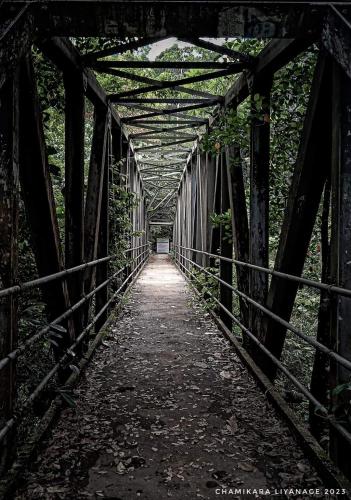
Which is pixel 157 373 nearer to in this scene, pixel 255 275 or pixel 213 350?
pixel 213 350

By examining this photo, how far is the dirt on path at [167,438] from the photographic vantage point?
240 centimetres

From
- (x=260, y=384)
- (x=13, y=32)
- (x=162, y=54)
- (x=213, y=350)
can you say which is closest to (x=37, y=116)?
(x=13, y=32)

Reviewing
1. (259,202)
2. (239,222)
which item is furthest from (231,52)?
(239,222)

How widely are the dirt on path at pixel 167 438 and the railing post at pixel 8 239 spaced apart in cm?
47

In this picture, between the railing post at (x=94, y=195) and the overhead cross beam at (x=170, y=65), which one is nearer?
the overhead cross beam at (x=170, y=65)

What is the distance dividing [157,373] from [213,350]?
114 centimetres

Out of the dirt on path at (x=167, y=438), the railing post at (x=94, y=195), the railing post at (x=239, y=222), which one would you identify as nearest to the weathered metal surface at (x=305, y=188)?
the dirt on path at (x=167, y=438)

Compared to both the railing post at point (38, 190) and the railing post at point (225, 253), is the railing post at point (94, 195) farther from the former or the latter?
the railing post at point (225, 253)

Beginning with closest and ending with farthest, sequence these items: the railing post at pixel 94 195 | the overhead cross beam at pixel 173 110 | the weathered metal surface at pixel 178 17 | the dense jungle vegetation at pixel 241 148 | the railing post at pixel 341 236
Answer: the railing post at pixel 341 236, the weathered metal surface at pixel 178 17, the dense jungle vegetation at pixel 241 148, the railing post at pixel 94 195, the overhead cross beam at pixel 173 110

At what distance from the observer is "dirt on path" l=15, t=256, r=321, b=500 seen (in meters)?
2.40

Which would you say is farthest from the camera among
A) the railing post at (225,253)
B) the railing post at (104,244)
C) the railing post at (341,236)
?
the railing post at (225,253)

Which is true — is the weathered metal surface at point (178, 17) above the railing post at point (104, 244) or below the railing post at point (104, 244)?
above

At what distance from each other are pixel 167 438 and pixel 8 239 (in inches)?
67.8

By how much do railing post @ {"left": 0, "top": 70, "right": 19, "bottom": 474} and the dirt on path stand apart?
47cm
